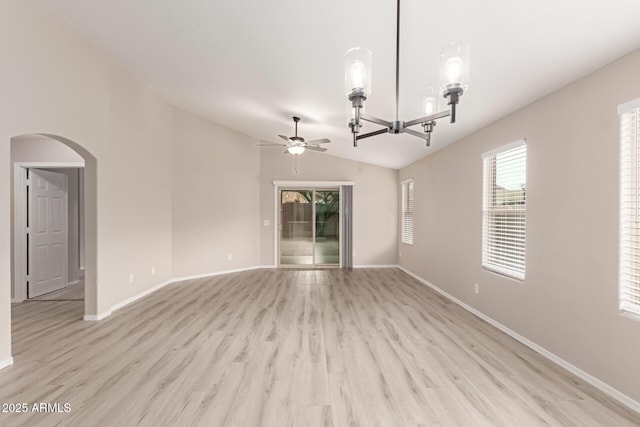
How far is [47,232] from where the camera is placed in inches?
200

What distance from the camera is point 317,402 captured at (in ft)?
7.22

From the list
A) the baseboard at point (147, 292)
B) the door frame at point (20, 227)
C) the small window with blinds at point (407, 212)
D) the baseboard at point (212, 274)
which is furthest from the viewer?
the small window with blinds at point (407, 212)

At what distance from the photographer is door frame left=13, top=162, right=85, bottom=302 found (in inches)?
182

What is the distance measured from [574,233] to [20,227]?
7100 millimetres

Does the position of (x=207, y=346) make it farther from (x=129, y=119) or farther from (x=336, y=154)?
(x=336, y=154)

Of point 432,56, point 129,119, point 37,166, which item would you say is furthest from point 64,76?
point 432,56

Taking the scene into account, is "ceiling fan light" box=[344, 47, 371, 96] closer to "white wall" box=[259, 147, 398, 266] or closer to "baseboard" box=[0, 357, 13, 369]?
"baseboard" box=[0, 357, 13, 369]

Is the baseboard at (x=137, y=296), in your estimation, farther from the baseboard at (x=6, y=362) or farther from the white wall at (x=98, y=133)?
the baseboard at (x=6, y=362)

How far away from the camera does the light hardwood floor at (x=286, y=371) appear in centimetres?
205

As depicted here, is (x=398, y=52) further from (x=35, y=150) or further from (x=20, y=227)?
(x=20, y=227)

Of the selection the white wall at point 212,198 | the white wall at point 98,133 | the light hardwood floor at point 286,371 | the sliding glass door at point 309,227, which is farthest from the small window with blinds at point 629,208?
the white wall at point 212,198

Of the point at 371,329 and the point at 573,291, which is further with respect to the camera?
the point at 371,329

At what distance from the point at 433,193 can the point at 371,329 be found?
3.16 metres

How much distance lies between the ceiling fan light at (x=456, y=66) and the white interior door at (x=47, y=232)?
610 centimetres
